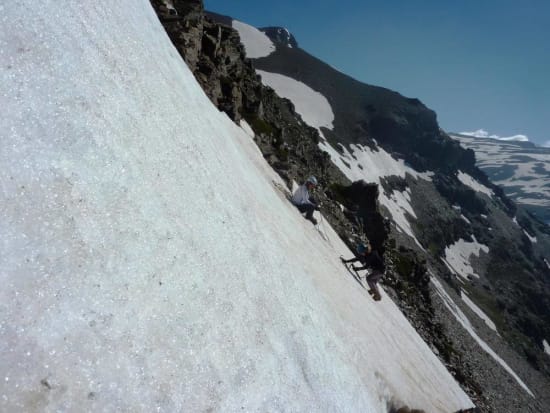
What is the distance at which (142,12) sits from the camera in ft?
36.9

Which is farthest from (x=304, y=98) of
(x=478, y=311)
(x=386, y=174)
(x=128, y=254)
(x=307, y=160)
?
(x=128, y=254)

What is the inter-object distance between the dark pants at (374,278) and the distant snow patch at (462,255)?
102854 mm

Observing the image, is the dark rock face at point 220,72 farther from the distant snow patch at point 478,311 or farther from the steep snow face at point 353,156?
the distant snow patch at point 478,311

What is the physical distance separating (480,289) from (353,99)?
90.5 metres

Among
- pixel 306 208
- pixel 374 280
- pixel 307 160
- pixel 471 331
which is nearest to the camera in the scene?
pixel 306 208

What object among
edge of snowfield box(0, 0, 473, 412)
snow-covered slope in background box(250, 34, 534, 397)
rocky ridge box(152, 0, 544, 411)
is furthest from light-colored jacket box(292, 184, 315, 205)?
snow-covered slope in background box(250, 34, 534, 397)

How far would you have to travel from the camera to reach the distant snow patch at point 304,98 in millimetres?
118938

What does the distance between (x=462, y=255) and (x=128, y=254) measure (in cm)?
14155

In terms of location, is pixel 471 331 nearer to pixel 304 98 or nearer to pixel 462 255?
pixel 462 255

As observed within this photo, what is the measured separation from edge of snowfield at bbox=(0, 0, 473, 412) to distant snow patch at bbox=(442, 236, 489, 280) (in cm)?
Result: 11566

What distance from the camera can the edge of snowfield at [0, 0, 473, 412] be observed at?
4922mm

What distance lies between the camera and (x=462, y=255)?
130 m

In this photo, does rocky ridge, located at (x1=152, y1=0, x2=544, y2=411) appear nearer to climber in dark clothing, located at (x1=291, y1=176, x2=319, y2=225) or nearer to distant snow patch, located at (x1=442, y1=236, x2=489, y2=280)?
climber in dark clothing, located at (x1=291, y1=176, x2=319, y2=225)

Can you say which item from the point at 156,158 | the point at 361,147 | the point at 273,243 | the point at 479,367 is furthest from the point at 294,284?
the point at 361,147
